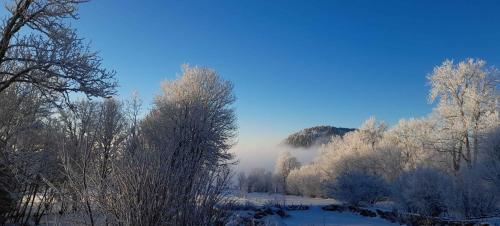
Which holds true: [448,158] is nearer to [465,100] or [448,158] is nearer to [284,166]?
[465,100]

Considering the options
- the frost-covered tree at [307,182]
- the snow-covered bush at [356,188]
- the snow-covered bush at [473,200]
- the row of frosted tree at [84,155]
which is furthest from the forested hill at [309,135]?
the row of frosted tree at [84,155]

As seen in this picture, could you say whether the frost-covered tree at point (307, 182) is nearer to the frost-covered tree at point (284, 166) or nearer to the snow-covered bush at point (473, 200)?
the frost-covered tree at point (284, 166)

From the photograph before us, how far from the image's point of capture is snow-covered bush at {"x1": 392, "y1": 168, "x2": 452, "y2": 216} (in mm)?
20431

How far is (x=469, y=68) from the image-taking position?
87.8 ft

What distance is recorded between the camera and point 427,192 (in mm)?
20656

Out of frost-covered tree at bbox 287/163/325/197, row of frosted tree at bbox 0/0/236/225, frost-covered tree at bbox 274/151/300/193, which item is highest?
frost-covered tree at bbox 274/151/300/193

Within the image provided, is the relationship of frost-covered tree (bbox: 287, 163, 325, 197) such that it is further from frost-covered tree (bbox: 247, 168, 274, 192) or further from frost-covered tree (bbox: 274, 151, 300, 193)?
frost-covered tree (bbox: 274, 151, 300, 193)

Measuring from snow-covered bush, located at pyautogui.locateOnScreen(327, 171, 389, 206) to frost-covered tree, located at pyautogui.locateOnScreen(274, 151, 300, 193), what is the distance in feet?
149

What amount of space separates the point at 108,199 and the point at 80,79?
5217 mm

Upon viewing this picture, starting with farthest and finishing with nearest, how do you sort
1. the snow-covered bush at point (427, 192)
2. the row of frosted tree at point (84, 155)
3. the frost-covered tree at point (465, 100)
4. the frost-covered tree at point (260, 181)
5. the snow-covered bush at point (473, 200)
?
the frost-covered tree at point (260, 181) < the frost-covered tree at point (465, 100) < the snow-covered bush at point (427, 192) < the snow-covered bush at point (473, 200) < the row of frosted tree at point (84, 155)

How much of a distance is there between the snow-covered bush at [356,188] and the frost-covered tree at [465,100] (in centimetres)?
684

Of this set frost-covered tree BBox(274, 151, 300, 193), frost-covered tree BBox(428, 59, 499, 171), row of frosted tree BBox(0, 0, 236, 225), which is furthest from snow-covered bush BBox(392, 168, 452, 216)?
frost-covered tree BBox(274, 151, 300, 193)

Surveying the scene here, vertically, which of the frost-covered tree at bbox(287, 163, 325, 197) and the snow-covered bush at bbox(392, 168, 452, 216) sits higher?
the frost-covered tree at bbox(287, 163, 325, 197)

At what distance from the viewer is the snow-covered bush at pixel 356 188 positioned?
3091 cm
